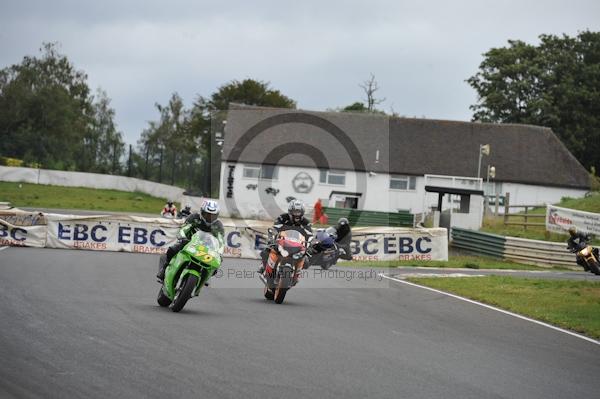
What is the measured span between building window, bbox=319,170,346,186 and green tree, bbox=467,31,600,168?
22699 mm

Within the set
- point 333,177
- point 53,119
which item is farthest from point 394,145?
point 53,119

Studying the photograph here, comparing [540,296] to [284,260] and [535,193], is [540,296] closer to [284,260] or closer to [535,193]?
[284,260]

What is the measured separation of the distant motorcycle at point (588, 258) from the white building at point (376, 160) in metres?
33.1

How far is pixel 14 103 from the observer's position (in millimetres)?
78750

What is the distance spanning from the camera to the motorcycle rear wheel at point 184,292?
12.4 meters

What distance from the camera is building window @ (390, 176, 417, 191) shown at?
61406 mm

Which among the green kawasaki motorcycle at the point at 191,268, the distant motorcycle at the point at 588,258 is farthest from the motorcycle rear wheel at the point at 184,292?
the distant motorcycle at the point at 588,258

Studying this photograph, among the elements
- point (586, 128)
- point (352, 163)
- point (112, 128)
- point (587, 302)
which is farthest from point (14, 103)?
point (587, 302)

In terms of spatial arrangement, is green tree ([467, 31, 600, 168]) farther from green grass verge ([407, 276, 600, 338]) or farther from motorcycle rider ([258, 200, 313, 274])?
motorcycle rider ([258, 200, 313, 274])

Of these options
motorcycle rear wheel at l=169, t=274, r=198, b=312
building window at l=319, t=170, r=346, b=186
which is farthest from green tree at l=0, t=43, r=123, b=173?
motorcycle rear wheel at l=169, t=274, r=198, b=312

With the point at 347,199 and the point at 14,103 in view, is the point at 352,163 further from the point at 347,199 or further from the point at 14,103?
the point at 14,103

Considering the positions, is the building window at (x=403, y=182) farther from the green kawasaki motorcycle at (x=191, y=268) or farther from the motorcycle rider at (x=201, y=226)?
the green kawasaki motorcycle at (x=191, y=268)

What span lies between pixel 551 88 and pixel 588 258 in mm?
55108

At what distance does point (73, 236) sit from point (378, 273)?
9504mm
